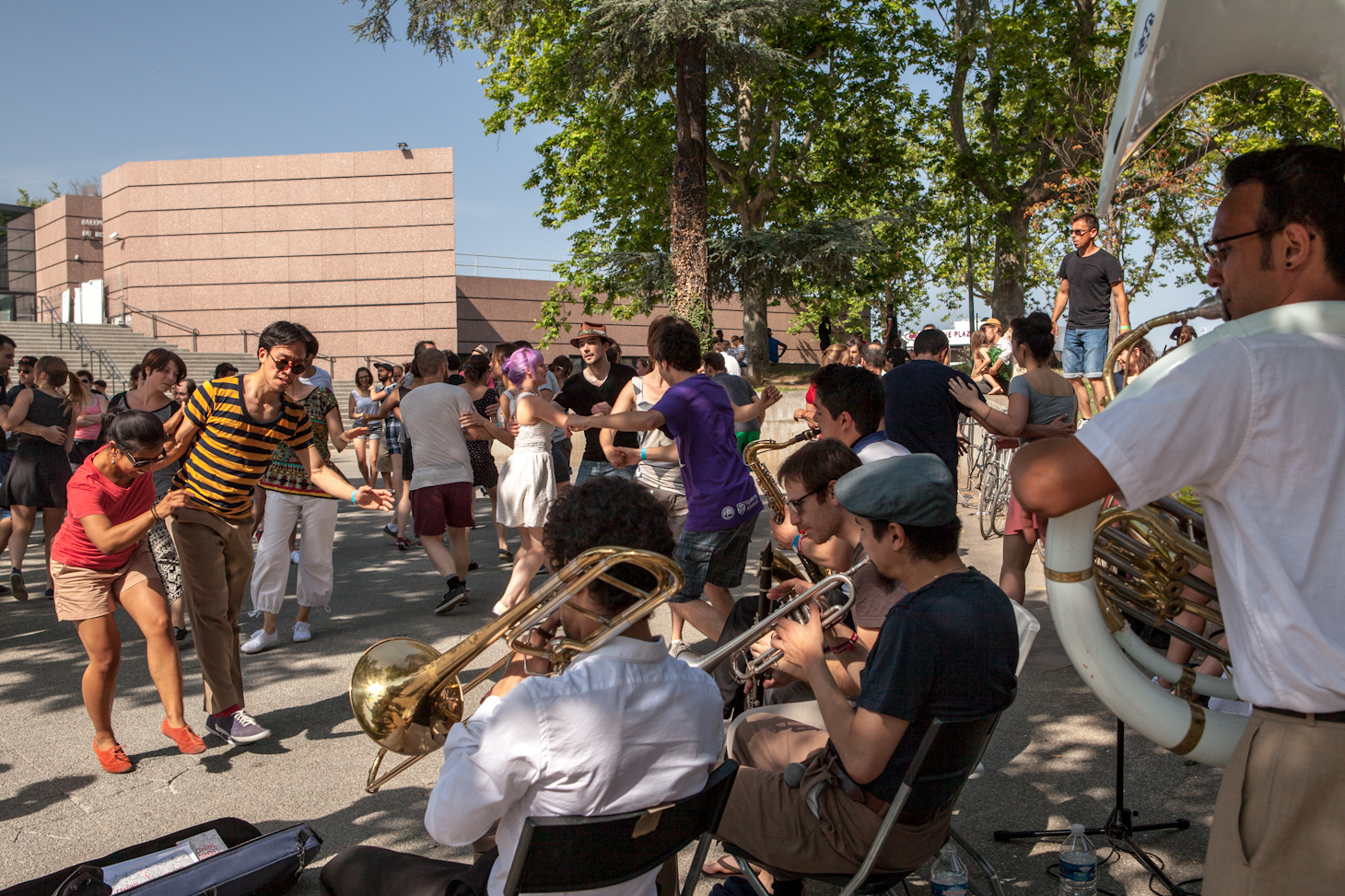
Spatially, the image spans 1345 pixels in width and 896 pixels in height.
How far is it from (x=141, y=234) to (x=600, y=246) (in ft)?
48.6

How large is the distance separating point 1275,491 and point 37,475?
7870 millimetres

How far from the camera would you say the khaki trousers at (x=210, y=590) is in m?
4.11

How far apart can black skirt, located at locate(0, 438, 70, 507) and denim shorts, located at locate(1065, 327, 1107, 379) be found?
27.1ft

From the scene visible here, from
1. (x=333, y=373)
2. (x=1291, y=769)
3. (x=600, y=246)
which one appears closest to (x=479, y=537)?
(x=1291, y=769)

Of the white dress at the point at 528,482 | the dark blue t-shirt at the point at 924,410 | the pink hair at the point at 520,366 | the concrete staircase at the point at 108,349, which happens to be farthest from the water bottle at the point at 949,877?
the concrete staircase at the point at 108,349

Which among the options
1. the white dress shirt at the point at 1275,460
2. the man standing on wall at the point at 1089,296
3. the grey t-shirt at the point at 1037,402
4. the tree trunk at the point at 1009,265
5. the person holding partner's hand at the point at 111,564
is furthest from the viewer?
the tree trunk at the point at 1009,265

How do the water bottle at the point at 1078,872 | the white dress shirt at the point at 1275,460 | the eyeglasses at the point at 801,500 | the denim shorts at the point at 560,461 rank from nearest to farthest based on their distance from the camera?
1. the white dress shirt at the point at 1275,460
2. the water bottle at the point at 1078,872
3. the eyeglasses at the point at 801,500
4. the denim shorts at the point at 560,461

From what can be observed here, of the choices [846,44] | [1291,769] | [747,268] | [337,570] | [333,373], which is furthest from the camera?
[333,373]

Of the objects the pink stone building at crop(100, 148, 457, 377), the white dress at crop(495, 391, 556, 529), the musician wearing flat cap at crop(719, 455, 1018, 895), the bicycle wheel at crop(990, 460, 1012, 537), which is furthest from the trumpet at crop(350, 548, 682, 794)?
the pink stone building at crop(100, 148, 457, 377)

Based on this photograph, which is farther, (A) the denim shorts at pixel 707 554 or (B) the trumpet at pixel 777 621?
(A) the denim shorts at pixel 707 554

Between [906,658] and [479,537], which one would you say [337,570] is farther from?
[906,658]

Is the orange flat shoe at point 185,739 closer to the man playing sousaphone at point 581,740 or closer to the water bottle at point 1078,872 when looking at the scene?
the man playing sousaphone at point 581,740

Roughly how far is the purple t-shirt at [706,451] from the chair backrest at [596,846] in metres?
2.83

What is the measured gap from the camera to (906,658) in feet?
6.95
